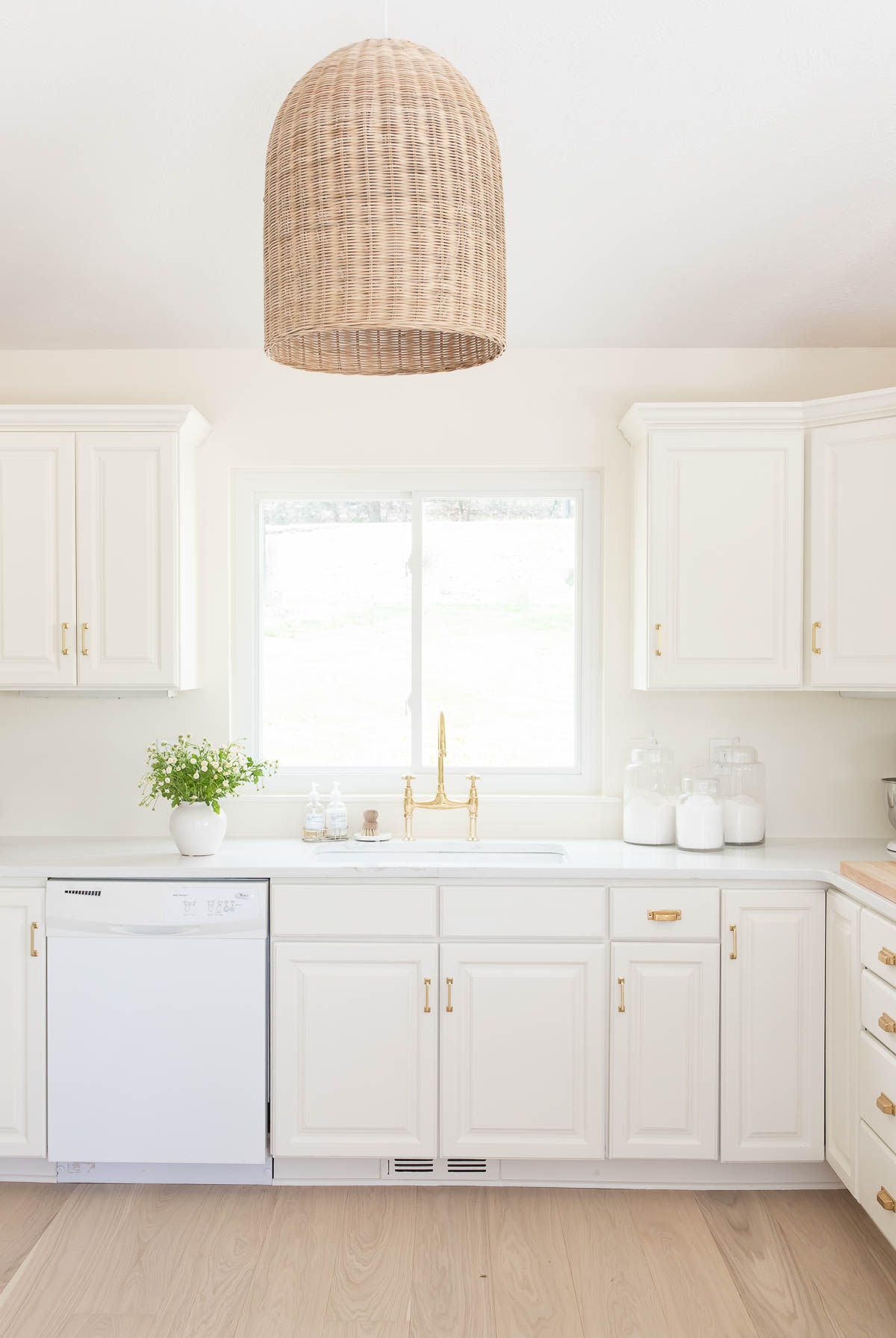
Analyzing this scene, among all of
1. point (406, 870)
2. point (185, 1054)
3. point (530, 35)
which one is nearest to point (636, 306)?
point (530, 35)

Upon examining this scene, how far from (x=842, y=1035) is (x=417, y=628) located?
1.80 metres

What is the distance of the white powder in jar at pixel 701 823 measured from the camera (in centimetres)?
301

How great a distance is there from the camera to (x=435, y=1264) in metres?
2.46

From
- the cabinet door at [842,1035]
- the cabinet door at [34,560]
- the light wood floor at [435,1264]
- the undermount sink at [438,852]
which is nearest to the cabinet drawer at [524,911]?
the undermount sink at [438,852]

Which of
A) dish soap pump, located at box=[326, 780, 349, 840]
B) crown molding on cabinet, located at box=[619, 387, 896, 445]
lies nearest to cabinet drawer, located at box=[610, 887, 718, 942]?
dish soap pump, located at box=[326, 780, 349, 840]

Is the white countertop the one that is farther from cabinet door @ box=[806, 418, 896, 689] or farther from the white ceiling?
the white ceiling

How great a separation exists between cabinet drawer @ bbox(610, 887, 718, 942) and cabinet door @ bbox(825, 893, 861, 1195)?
323mm

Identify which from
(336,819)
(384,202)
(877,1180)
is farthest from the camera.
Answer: (336,819)

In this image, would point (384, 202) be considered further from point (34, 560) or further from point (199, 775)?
point (34, 560)

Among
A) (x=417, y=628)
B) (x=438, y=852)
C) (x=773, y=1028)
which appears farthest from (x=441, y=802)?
(x=773, y=1028)

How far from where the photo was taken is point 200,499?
3.34m

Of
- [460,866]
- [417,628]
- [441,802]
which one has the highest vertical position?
[417,628]

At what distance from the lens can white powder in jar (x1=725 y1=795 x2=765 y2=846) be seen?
3119 millimetres

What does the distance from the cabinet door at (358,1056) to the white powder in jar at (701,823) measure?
86 cm
